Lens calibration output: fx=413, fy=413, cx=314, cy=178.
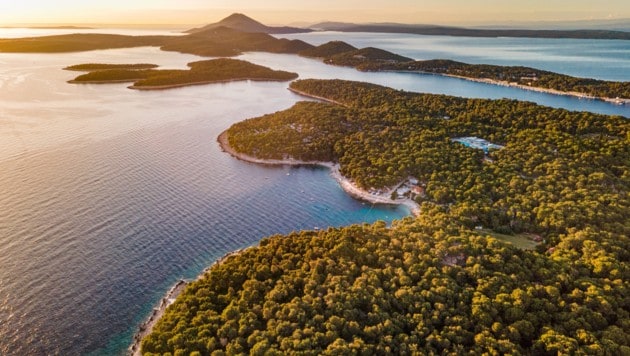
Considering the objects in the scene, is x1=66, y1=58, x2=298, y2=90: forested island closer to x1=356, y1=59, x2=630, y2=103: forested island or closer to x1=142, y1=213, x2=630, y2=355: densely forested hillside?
x1=356, y1=59, x2=630, y2=103: forested island

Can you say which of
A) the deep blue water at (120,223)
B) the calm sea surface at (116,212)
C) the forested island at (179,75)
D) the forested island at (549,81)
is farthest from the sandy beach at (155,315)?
the forested island at (549,81)

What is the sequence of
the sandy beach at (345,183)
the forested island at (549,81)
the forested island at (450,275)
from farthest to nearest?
the forested island at (549,81) < the sandy beach at (345,183) < the forested island at (450,275)

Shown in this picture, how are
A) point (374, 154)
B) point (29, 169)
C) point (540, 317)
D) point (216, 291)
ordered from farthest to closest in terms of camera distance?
1. point (374, 154)
2. point (29, 169)
3. point (216, 291)
4. point (540, 317)

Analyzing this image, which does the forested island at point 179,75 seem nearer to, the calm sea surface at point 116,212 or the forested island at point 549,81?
the calm sea surface at point 116,212

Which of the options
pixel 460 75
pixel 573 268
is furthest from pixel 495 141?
pixel 460 75

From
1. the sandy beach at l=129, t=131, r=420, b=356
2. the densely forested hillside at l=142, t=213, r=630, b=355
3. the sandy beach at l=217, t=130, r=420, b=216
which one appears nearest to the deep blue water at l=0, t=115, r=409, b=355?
the sandy beach at l=129, t=131, r=420, b=356

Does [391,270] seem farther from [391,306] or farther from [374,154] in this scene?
[374,154]
